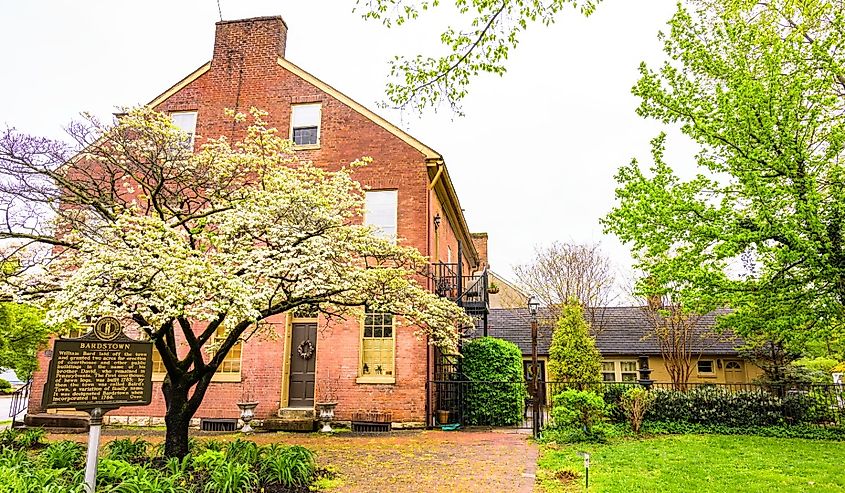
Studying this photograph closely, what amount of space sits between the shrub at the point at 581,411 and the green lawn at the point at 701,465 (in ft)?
2.07

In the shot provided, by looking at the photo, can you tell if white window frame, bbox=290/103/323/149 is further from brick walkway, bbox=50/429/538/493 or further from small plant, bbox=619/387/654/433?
small plant, bbox=619/387/654/433

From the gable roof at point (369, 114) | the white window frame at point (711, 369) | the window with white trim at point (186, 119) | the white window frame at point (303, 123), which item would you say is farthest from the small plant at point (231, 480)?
the white window frame at point (711, 369)

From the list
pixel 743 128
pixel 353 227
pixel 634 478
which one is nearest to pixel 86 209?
pixel 353 227

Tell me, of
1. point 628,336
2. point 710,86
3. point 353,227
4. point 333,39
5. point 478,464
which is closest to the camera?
point 333,39

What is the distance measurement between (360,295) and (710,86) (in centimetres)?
1021

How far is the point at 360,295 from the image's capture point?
9.45 m

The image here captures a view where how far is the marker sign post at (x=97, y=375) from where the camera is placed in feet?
20.2

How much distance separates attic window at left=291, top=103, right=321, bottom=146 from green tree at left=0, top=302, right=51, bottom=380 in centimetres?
750

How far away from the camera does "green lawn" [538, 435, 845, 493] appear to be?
7.58 meters

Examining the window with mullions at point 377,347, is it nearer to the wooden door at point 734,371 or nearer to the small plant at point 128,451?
the small plant at point 128,451

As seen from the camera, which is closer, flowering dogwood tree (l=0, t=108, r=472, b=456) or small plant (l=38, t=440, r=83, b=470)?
flowering dogwood tree (l=0, t=108, r=472, b=456)

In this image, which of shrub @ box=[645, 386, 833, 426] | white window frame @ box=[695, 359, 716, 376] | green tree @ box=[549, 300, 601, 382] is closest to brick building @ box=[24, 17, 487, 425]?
green tree @ box=[549, 300, 601, 382]

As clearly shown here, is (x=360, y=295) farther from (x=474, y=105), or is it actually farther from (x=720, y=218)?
(x=720, y=218)

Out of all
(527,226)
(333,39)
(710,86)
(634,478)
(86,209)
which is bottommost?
(634,478)
